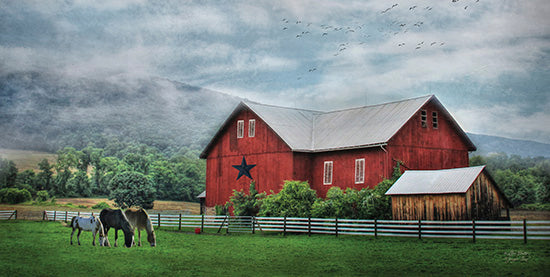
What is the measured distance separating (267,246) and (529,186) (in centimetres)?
3329

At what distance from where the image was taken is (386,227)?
88.5 ft

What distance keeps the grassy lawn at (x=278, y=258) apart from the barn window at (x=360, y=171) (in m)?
10.0

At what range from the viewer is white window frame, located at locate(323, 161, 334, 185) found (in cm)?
3506

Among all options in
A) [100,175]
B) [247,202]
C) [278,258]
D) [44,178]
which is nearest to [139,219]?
[278,258]

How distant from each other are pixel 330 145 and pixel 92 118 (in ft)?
419

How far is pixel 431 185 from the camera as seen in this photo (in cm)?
2633

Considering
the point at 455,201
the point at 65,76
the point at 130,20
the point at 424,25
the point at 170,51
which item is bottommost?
the point at 455,201

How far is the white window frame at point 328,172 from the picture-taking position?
35.1 m

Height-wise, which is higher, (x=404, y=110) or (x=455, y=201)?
(x=404, y=110)

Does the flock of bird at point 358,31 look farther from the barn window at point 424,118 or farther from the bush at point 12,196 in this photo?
the bush at point 12,196

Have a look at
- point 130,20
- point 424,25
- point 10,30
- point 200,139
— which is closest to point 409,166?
point 424,25

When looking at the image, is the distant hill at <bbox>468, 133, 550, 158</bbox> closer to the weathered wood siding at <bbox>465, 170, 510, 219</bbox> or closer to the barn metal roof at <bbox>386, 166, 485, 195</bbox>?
the weathered wood siding at <bbox>465, 170, 510, 219</bbox>

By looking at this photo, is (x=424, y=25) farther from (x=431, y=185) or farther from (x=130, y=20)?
(x=130, y=20)

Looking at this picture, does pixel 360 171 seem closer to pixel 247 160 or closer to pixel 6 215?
pixel 247 160
